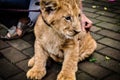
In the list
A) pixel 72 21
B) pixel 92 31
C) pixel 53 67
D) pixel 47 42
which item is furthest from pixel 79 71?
pixel 92 31

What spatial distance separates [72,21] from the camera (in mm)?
2963

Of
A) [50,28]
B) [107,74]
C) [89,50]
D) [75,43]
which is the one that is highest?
[50,28]

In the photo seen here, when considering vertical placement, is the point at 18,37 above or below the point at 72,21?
below

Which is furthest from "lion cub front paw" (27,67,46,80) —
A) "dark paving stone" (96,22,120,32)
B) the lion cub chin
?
"dark paving stone" (96,22,120,32)

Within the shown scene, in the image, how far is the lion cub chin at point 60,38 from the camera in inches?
117

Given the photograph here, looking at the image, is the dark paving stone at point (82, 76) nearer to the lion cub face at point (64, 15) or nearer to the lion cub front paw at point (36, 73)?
the lion cub front paw at point (36, 73)

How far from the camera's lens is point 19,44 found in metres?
4.48

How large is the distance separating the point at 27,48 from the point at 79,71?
3.60ft

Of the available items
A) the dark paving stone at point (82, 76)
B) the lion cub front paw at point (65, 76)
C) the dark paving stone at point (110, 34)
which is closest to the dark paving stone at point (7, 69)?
the lion cub front paw at point (65, 76)

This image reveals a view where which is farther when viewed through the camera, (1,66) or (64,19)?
(1,66)

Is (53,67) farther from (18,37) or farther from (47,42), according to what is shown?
(18,37)

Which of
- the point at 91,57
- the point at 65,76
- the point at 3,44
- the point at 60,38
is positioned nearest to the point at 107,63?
the point at 91,57

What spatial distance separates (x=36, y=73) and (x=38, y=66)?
10 centimetres

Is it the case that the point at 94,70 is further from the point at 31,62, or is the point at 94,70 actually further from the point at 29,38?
the point at 29,38
